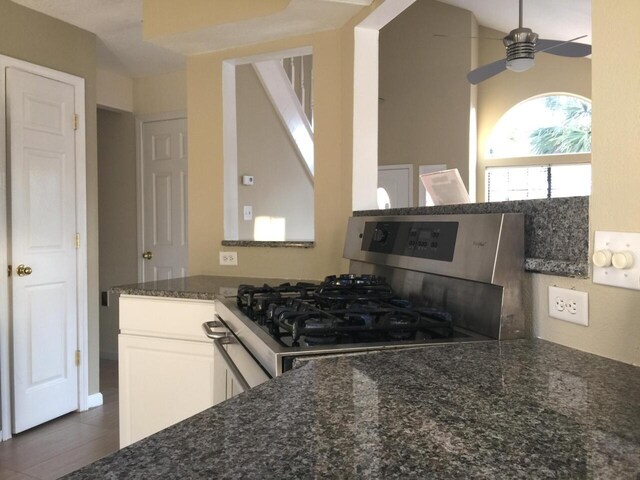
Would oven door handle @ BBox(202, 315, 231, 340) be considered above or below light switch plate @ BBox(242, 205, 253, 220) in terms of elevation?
below

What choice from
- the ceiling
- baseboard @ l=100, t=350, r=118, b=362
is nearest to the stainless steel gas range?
the ceiling

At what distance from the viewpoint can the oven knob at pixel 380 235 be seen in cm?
187

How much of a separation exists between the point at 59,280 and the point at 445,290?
107 inches

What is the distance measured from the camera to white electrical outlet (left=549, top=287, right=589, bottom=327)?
1.08 meters

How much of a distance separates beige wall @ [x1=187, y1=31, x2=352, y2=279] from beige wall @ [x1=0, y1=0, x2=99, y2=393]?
1.07 m

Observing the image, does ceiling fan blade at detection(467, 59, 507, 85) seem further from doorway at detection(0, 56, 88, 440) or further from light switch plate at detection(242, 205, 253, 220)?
doorway at detection(0, 56, 88, 440)

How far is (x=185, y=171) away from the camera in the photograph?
4.46 m

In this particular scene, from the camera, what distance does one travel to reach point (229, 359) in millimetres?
1569

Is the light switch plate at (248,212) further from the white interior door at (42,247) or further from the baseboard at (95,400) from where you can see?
the baseboard at (95,400)

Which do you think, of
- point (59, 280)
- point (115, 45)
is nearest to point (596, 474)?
point (59, 280)

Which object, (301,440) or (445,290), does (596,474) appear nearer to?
(301,440)

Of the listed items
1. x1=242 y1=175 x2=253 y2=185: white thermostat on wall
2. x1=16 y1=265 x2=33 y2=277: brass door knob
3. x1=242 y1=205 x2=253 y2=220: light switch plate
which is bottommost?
x1=16 y1=265 x2=33 y2=277: brass door knob

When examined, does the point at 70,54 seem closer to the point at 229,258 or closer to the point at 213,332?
the point at 229,258

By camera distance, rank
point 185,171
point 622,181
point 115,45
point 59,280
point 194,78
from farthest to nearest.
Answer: point 185,171 < point 115,45 < point 59,280 < point 194,78 < point 622,181
